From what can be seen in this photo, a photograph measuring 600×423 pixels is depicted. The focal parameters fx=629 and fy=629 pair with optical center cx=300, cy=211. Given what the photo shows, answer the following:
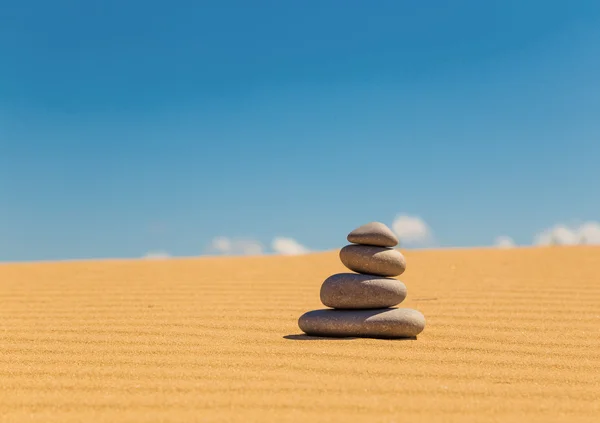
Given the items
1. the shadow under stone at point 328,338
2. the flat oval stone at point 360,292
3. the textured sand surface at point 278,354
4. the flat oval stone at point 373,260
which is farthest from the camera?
the flat oval stone at point 373,260

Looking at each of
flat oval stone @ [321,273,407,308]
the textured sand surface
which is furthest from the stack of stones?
the textured sand surface

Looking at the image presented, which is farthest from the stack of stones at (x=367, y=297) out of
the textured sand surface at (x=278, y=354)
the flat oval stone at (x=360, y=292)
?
the textured sand surface at (x=278, y=354)

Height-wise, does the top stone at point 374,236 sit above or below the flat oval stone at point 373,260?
above

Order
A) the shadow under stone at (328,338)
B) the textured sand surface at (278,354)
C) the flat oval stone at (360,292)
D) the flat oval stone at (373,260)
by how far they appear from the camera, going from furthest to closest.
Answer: the flat oval stone at (373,260), the flat oval stone at (360,292), the shadow under stone at (328,338), the textured sand surface at (278,354)

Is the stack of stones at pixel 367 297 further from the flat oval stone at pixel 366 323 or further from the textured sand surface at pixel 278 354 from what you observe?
the textured sand surface at pixel 278 354

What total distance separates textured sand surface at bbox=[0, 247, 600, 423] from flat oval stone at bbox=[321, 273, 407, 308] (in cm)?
45

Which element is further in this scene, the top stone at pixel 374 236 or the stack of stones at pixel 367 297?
the top stone at pixel 374 236

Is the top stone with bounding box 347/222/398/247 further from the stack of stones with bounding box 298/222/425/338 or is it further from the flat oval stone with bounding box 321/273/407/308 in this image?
the flat oval stone with bounding box 321/273/407/308

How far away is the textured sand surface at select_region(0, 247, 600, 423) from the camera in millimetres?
4082

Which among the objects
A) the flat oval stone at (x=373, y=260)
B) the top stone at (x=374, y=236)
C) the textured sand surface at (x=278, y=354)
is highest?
the top stone at (x=374, y=236)

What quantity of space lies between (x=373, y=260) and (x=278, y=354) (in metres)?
1.48

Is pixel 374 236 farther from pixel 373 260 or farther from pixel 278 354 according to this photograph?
pixel 278 354

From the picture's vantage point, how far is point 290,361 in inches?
200

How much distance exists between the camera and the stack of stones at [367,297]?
592cm
